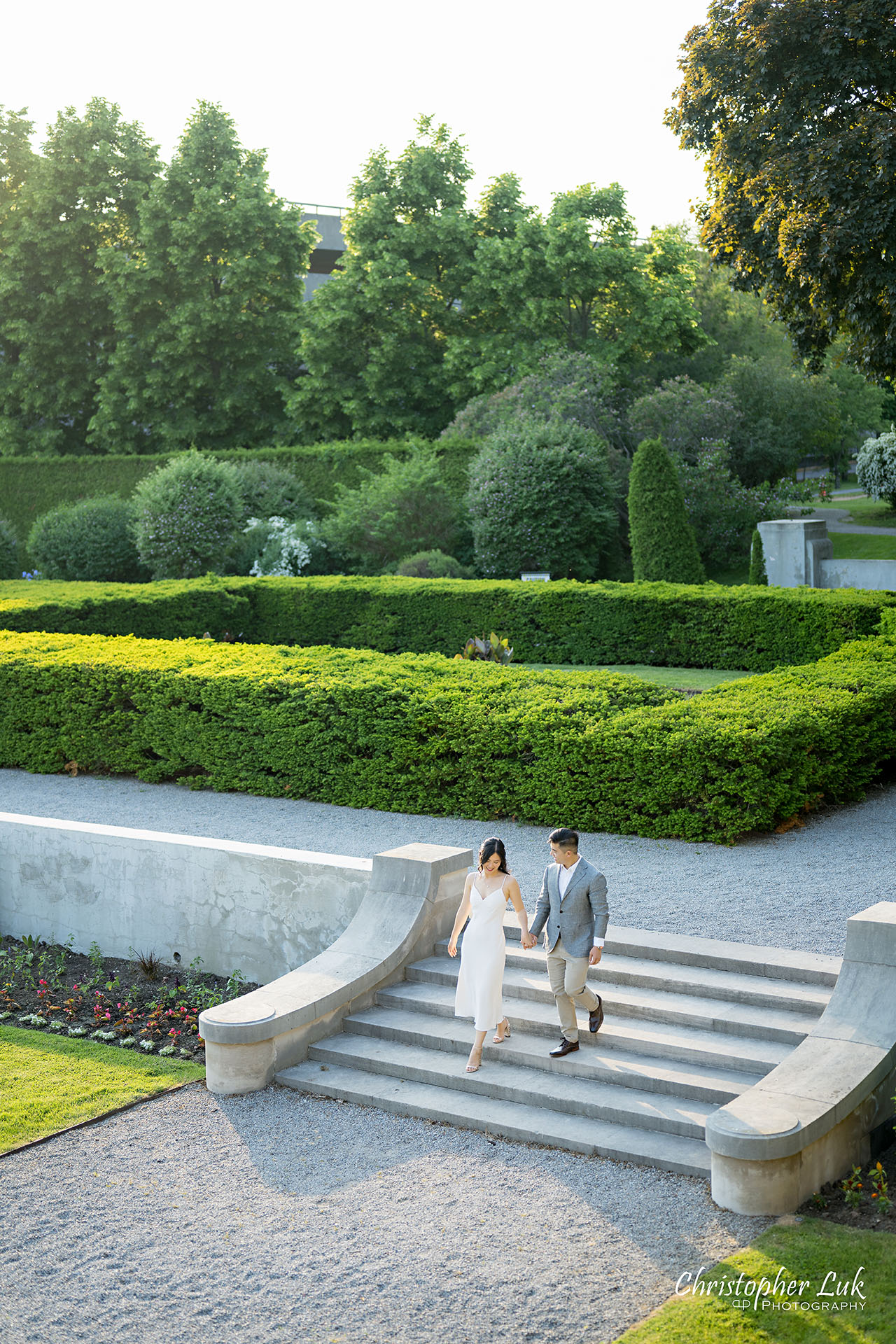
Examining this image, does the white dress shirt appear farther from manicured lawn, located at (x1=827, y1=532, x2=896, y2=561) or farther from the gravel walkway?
manicured lawn, located at (x1=827, y1=532, x2=896, y2=561)

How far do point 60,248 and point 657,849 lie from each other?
3553 centimetres

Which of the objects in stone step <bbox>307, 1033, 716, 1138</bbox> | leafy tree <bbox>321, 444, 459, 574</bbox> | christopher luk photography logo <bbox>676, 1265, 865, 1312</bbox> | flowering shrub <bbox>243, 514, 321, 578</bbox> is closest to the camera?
christopher luk photography logo <bbox>676, 1265, 865, 1312</bbox>

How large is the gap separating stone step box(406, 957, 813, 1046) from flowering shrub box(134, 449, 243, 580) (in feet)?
62.5

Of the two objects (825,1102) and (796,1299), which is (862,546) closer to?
(825,1102)

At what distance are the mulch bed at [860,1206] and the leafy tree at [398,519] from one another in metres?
21.7

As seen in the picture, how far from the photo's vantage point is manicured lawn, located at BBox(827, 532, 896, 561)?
2791 cm

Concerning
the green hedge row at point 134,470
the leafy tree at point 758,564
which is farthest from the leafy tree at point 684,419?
the leafy tree at point 758,564

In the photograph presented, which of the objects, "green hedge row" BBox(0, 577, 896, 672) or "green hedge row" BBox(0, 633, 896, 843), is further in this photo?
"green hedge row" BBox(0, 577, 896, 672)

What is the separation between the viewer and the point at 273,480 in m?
31.0

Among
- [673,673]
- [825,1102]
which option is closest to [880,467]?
[673,673]

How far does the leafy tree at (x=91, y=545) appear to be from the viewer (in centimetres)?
2880

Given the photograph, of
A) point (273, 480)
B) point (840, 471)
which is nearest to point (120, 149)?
point (273, 480)

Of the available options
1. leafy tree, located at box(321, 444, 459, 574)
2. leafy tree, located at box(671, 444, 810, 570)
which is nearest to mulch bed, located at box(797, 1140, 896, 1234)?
leafy tree, located at box(321, 444, 459, 574)

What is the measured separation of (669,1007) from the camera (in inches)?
264
